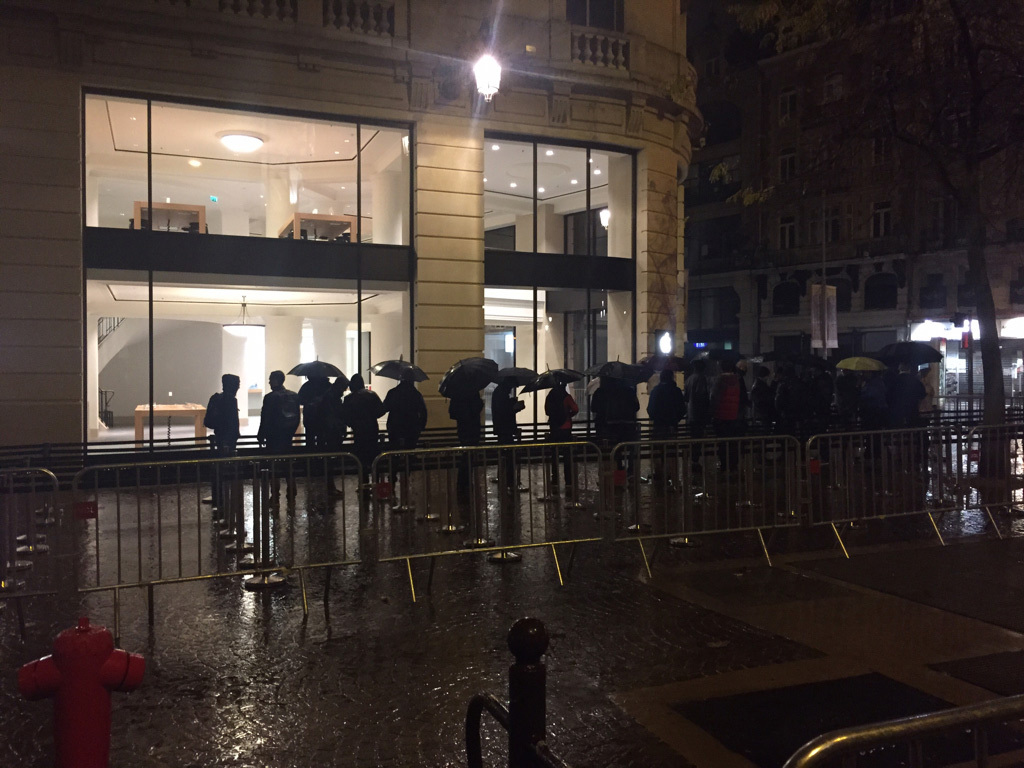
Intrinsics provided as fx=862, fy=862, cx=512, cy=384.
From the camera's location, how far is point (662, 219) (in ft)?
65.3

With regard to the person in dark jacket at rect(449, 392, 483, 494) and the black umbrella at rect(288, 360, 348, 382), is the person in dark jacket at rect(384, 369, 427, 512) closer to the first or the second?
the person in dark jacket at rect(449, 392, 483, 494)

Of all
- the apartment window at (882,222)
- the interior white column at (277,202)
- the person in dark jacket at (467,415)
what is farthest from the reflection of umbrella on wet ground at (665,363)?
the apartment window at (882,222)

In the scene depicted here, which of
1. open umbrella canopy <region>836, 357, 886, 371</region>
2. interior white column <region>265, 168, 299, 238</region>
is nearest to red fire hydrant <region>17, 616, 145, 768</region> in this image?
interior white column <region>265, 168, 299, 238</region>

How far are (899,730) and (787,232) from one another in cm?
5087

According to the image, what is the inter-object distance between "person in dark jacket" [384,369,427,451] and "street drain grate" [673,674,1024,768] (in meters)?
7.52

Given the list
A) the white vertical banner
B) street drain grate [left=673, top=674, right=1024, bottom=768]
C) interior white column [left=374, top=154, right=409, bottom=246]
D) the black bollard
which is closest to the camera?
the black bollard

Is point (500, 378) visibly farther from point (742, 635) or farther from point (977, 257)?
point (977, 257)

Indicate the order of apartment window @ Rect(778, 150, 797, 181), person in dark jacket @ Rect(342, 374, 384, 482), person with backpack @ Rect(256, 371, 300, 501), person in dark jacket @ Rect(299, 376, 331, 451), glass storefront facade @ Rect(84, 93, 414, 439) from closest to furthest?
person in dark jacket @ Rect(342, 374, 384, 482)
person with backpack @ Rect(256, 371, 300, 501)
person in dark jacket @ Rect(299, 376, 331, 451)
glass storefront facade @ Rect(84, 93, 414, 439)
apartment window @ Rect(778, 150, 797, 181)

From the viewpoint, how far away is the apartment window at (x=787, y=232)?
4966cm

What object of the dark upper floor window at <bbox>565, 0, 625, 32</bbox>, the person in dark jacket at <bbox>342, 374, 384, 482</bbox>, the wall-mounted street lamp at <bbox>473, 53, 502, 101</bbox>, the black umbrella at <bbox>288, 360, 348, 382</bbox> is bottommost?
the person in dark jacket at <bbox>342, 374, 384, 482</bbox>

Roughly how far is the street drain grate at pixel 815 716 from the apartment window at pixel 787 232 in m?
47.2

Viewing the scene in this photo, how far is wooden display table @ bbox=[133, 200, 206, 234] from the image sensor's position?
1515 cm

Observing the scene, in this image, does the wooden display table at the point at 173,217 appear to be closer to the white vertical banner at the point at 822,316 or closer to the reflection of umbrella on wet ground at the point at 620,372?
the reflection of umbrella on wet ground at the point at 620,372

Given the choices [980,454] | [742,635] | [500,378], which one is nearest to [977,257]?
[980,454]
